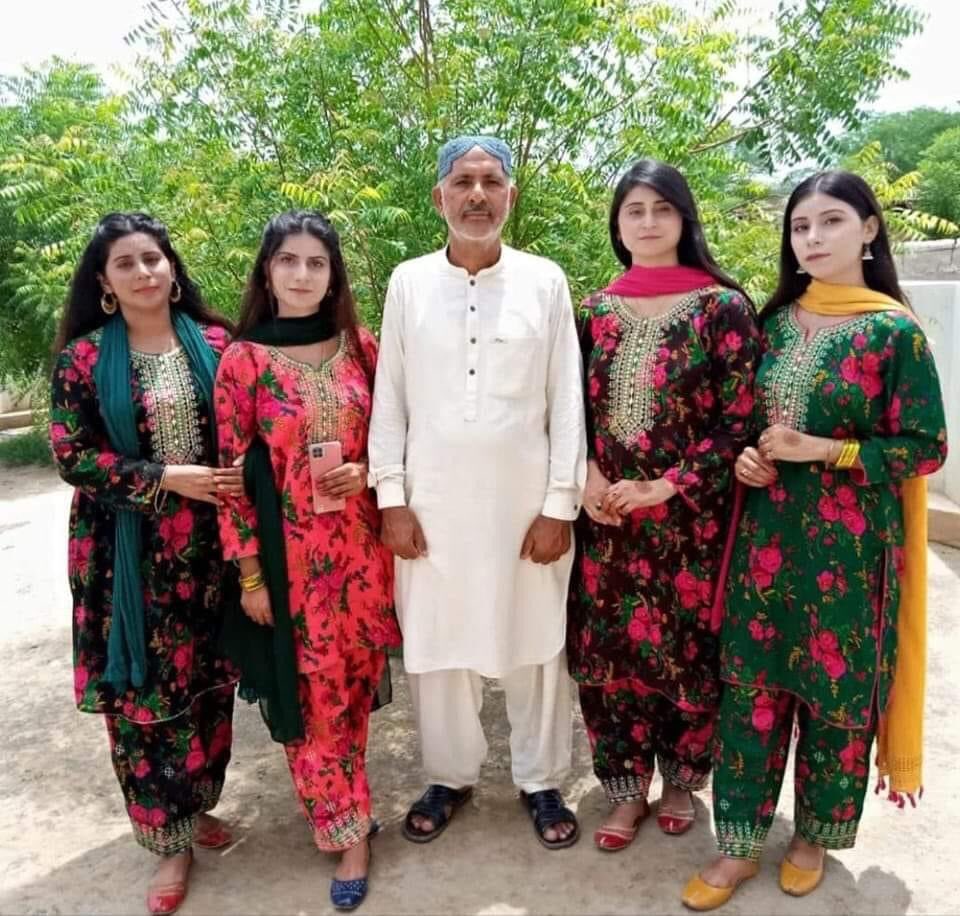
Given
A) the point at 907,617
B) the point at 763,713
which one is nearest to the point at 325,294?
the point at 763,713

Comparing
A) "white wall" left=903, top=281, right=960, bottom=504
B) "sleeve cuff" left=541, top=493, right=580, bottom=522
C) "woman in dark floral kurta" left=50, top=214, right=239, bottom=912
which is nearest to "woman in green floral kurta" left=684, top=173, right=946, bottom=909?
"sleeve cuff" left=541, top=493, right=580, bottom=522

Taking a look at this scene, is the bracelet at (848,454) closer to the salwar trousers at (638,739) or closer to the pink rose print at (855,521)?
the pink rose print at (855,521)

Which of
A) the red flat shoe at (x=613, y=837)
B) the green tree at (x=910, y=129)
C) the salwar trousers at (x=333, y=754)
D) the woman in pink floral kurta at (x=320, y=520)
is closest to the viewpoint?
the woman in pink floral kurta at (x=320, y=520)

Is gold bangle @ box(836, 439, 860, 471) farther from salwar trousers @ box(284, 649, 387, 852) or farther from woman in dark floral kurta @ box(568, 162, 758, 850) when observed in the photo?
salwar trousers @ box(284, 649, 387, 852)

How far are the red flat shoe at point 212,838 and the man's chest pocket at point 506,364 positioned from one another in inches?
64.1

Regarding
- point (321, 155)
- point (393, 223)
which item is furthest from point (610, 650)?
point (321, 155)

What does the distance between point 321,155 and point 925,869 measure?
3.18 meters

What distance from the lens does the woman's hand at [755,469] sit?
239 centimetres

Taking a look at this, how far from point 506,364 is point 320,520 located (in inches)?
26.4

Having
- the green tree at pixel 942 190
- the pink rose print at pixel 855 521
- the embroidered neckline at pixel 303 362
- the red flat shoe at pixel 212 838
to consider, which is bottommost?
the red flat shoe at pixel 212 838

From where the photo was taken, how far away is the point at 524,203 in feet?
11.7

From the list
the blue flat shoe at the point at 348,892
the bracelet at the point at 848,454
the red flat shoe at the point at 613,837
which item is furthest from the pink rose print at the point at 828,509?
the blue flat shoe at the point at 348,892

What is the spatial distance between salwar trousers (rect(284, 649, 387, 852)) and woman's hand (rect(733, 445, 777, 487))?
46.2 inches

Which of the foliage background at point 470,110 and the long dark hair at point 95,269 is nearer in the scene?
the long dark hair at point 95,269
